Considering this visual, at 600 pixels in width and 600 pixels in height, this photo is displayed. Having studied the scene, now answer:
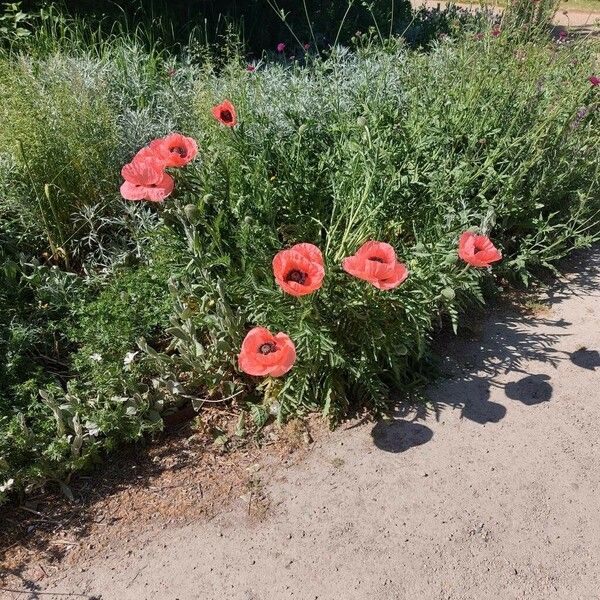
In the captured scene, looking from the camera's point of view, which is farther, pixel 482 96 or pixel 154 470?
pixel 482 96

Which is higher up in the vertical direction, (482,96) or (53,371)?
(482,96)

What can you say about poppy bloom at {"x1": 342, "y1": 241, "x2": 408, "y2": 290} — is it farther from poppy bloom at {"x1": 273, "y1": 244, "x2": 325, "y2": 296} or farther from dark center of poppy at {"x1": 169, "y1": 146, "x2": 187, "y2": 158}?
dark center of poppy at {"x1": 169, "y1": 146, "x2": 187, "y2": 158}

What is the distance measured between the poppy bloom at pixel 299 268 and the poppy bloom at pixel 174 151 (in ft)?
2.01

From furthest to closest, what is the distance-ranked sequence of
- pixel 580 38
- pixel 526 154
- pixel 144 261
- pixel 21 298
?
pixel 580 38, pixel 526 154, pixel 144 261, pixel 21 298

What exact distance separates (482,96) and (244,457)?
2.51 metres

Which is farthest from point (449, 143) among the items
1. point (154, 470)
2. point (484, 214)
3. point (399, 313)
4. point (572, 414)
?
point (154, 470)

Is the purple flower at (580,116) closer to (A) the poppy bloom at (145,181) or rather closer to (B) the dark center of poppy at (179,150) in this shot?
(B) the dark center of poppy at (179,150)

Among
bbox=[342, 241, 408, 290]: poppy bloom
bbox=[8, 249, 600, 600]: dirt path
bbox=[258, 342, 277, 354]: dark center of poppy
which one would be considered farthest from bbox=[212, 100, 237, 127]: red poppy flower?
bbox=[8, 249, 600, 600]: dirt path

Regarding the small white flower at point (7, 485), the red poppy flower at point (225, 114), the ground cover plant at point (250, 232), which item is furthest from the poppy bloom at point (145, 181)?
the small white flower at point (7, 485)

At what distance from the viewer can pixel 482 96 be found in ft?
12.3

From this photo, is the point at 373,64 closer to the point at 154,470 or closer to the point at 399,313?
the point at 399,313

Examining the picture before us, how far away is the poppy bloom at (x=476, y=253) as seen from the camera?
2.25 meters

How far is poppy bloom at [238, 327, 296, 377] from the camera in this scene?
2.06 metres

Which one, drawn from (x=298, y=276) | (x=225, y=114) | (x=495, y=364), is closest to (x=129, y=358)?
(x=298, y=276)
